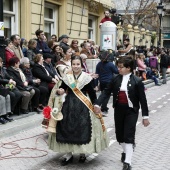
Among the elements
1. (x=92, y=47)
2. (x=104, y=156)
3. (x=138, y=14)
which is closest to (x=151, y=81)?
(x=92, y=47)

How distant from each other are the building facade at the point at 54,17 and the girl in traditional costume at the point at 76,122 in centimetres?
978

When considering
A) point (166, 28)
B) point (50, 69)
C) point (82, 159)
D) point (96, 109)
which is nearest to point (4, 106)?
point (50, 69)

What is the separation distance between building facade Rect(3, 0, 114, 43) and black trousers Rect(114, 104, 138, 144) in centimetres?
1042

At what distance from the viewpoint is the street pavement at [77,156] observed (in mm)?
5965

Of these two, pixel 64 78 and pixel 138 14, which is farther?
pixel 138 14

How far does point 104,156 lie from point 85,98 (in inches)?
49.2

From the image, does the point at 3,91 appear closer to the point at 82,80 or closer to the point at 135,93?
the point at 82,80

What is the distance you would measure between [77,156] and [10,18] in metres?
10.5

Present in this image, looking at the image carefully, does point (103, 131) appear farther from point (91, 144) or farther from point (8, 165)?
point (8, 165)

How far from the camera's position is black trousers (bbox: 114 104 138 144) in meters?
5.61

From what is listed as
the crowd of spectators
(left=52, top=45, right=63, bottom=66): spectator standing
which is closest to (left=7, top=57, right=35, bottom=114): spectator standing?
the crowd of spectators

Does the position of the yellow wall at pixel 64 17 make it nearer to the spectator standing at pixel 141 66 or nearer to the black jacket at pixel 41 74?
the spectator standing at pixel 141 66

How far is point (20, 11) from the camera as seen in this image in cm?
1579

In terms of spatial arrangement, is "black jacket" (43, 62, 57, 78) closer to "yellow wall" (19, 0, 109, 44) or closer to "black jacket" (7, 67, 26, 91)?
"black jacket" (7, 67, 26, 91)
